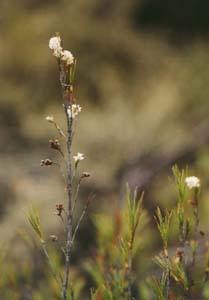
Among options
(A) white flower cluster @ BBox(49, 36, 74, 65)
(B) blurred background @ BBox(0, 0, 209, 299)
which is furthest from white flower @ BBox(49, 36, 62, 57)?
(B) blurred background @ BBox(0, 0, 209, 299)

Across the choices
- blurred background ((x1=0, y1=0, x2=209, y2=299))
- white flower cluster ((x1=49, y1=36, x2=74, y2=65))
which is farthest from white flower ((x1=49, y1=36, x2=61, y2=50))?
blurred background ((x1=0, y1=0, x2=209, y2=299))

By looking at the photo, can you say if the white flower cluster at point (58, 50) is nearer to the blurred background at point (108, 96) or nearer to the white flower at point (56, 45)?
the white flower at point (56, 45)

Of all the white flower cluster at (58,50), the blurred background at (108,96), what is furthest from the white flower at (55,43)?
the blurred background at (108,96)

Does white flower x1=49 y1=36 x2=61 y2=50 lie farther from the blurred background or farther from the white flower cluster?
the blurred background

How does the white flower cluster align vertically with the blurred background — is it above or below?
below

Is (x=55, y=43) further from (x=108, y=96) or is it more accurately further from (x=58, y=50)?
(x=108, y=96)

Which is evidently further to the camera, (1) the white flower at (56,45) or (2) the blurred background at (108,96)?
(2) the blurred background at (108,96)

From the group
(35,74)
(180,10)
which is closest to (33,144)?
(35,74)

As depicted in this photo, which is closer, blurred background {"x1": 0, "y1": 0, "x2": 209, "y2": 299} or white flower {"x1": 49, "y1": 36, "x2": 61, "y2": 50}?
white flower {"x1": 49, "y1": 36, "x2": 61, "y2": 50}
